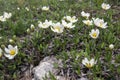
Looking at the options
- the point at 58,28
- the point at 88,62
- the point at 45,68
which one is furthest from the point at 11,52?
the point at 88,62

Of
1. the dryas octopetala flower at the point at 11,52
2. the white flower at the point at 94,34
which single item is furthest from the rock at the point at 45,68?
the white flower at the point at 94,34

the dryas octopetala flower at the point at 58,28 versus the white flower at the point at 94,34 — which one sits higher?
the dryas octopetala flower at the point at 58,28

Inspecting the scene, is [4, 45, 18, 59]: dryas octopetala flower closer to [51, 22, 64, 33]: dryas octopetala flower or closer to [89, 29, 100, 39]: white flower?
[51, 22, 64, 33]: dryas octopetala flower

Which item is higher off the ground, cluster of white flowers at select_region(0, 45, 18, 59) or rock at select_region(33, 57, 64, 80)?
cluster of white flowers at select_region(0, 45, 18, 59)

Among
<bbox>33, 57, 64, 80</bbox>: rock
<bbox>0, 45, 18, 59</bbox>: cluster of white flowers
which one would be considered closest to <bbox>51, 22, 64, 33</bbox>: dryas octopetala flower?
<bbox>33, 57, 64, 80</bbox>: rock

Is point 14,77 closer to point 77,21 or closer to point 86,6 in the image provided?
point 77,21

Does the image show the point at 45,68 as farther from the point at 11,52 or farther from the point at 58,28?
the point at 58,28

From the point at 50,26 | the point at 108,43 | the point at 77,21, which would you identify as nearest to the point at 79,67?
the point at 108,43

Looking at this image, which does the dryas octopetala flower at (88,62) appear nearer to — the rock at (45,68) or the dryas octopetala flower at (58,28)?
the rock at (45,68)
